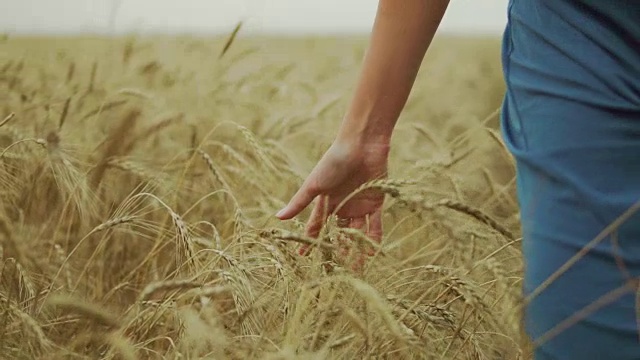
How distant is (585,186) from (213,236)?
58cm

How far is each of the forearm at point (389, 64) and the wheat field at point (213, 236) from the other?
0.29 ft

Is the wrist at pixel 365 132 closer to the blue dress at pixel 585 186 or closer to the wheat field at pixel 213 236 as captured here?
the wheat field at pixel 213 236

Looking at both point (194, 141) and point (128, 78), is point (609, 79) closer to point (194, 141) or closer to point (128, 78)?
point (194, 141)

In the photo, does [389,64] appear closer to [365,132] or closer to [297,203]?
[365,132]

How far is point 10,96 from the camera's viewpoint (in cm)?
199

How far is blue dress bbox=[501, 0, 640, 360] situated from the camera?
0.72 meters

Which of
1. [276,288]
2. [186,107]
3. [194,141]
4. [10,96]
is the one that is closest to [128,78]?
[186,107]

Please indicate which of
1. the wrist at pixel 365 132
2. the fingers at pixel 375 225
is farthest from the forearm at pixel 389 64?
the fingers at pixel 375 225

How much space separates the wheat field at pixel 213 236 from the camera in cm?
87

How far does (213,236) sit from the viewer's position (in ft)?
3.85

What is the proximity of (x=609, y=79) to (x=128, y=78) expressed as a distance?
1.79 m

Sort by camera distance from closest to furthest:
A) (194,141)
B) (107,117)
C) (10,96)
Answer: (194,141), (10,96), (107,117)

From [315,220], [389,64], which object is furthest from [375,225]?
[389,64]

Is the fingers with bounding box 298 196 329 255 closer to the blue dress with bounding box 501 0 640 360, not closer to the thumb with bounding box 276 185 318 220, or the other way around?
the thumb with bounding box 276 185 318 220
